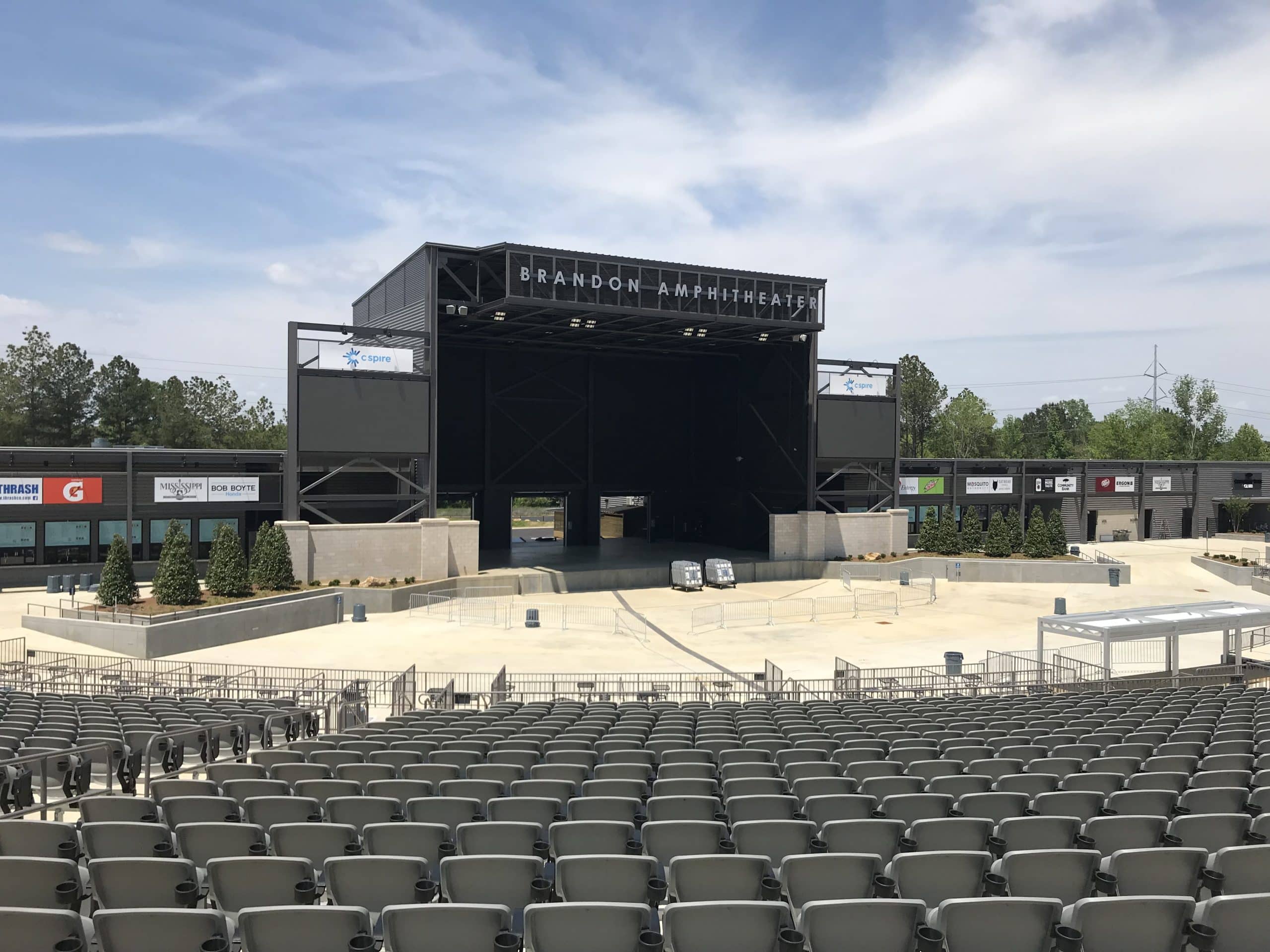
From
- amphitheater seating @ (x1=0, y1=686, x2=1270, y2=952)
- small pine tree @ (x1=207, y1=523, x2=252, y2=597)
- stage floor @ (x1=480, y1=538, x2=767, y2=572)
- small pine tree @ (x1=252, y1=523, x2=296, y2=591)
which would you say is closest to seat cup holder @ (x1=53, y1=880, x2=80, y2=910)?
amphitheater seating @ (x1=0, y1=686, x2=1270, y2=952)

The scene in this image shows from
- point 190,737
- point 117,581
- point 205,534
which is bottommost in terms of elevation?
point 190,737

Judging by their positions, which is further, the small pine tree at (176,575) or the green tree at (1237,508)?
the green tree at (1237,508)

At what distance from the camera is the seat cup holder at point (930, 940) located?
4516 millimetres

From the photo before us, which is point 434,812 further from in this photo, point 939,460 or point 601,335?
point 939,460

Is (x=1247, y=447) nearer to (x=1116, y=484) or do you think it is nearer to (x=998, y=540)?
(x=1116, y=484)

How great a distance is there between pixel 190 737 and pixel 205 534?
3558cm

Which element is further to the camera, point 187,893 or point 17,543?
point 17,543

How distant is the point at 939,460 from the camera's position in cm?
6328

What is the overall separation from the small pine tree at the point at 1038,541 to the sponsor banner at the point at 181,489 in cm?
4580

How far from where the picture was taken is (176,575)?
32.9 metres

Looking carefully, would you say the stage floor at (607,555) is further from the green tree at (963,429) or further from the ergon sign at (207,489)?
the green tree at (963,429)

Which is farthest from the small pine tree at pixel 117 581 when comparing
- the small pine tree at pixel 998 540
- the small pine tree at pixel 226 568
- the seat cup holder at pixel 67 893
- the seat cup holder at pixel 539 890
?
the small pine tree at pixel 998 540

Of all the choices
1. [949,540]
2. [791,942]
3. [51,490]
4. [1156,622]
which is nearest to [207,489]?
[51,490]

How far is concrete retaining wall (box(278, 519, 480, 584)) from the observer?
41.4m
